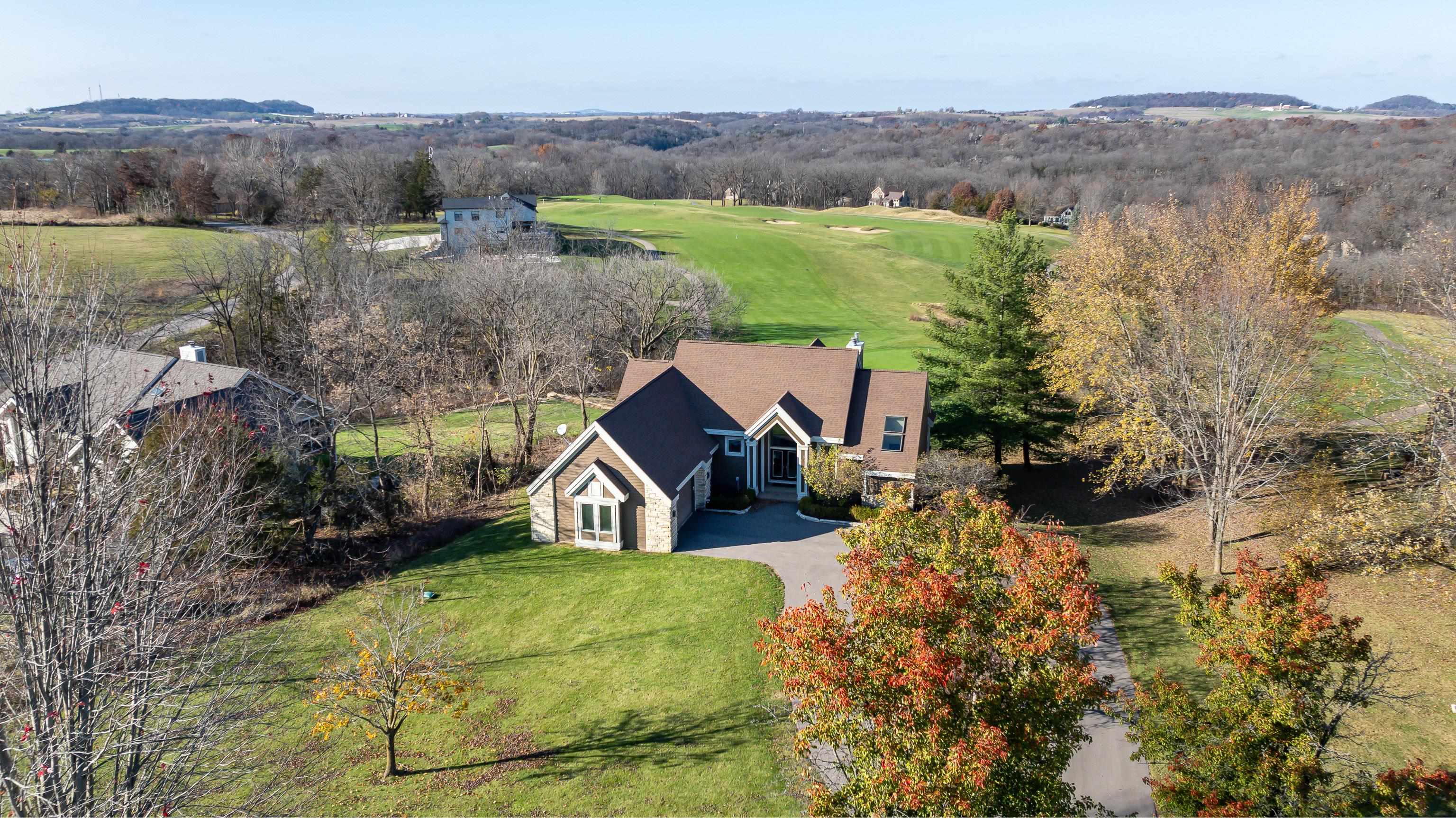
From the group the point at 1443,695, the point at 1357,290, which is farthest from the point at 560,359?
the point at 1357,290

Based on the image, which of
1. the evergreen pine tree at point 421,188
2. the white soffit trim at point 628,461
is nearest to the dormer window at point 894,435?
the white soffit trim at point 628,461

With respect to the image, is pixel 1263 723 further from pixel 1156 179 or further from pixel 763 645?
pixel 1156 179

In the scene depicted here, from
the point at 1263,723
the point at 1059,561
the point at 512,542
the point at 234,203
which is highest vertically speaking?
the point at 234,203

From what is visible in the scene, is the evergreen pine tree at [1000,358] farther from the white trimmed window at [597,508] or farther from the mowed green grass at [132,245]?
the mowed green grass at [132,245]

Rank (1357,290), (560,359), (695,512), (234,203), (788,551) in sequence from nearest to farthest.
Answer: (788,551) → (695,512) → (560,359) → (1357,290) → (234,203)

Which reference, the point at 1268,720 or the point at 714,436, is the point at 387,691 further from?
the point at 714,436

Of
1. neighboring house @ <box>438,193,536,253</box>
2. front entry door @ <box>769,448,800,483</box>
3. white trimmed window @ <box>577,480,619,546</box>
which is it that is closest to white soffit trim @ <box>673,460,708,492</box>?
white trimmed window @ <box>577,480,619,546</box>
